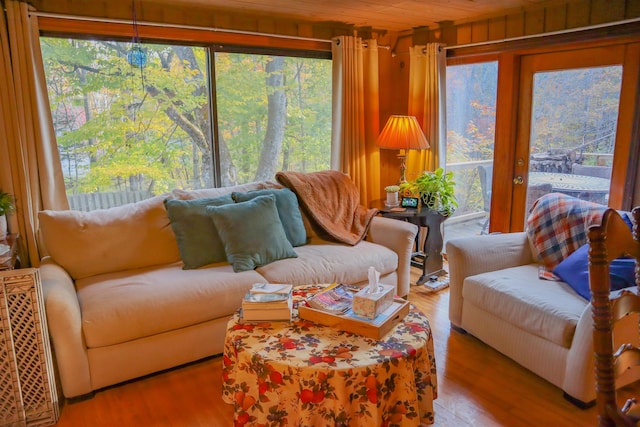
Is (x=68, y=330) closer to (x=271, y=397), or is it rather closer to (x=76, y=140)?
(x=271, y=397)

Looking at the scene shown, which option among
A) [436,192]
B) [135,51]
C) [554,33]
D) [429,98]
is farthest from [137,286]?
[554,33]

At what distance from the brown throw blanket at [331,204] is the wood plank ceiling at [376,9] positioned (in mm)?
1233

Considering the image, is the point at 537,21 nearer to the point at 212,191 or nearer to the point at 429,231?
the point at 429,231

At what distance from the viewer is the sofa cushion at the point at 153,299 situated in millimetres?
2332

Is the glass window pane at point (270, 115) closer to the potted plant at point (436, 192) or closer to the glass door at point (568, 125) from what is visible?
the potted plant at point (436, 192)

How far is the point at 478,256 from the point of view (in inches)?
114

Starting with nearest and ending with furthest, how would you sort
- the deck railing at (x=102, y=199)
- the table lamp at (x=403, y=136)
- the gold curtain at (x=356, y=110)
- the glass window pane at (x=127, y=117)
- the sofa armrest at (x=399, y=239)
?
the glass window pane at (x=127, y=117)
the deck railing at (x=102, y=199)
the sofa armrest at (x=399, y=239)
the table lamp at (x=403, y=136)
the gold curtain at (x=356, y=110)

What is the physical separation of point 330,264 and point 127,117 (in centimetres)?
181

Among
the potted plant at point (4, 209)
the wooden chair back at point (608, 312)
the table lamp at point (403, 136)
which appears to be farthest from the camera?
the table lamp at point (403, 136)

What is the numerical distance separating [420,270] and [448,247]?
127cm

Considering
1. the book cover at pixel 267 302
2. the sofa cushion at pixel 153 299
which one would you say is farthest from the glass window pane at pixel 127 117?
the book cover at pixel 267 302

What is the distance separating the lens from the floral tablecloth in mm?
1663

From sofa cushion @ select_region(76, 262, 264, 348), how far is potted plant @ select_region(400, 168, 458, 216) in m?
1.64

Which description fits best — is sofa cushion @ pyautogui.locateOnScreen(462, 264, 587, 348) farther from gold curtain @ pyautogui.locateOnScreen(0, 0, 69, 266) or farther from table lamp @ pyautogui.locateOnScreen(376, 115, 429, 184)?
gold curtain @ pyautogui.locateOnScreen(0, 0, 69, 266)
